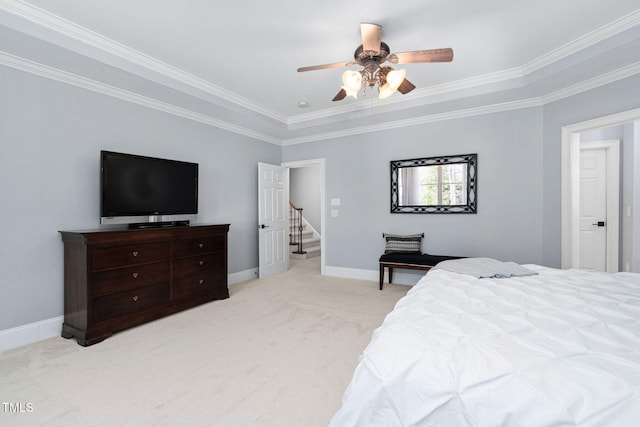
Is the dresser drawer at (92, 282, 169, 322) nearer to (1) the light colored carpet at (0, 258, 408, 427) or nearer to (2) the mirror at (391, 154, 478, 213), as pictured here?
(1) the light colored carpet at (0, 258, 408, 427)

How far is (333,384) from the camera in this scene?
80.3 inches

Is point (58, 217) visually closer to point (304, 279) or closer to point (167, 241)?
point (167, 241)

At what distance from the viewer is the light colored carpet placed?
1.75 meters

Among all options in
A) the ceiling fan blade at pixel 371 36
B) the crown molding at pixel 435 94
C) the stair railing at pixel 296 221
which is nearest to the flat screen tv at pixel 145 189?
the crown molding at pixel 435 94

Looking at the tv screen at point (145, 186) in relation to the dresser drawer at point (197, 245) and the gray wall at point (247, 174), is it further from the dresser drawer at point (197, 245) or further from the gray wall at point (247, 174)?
the dresser drawer at point (197, 245)

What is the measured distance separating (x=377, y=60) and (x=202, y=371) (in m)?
2.89

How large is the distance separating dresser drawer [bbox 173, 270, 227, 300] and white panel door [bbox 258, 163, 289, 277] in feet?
4.09

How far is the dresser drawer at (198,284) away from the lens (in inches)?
134

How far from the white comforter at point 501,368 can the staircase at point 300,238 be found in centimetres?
594

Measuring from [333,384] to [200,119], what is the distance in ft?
12.6

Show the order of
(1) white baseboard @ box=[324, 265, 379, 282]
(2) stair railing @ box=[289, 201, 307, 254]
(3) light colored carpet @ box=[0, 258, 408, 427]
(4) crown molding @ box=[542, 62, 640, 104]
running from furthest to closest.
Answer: (2) stair railing @ box=[289, 201, 307, 254] → (1) white baseboard @ box=[324, 265, 379, 282] → (4) crown molding @ box=[542, 62, 640, 104] → (3) light colored carpet @ box=[0, 258, 408, 427]

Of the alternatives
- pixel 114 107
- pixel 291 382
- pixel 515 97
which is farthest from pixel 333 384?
pixel 515 97

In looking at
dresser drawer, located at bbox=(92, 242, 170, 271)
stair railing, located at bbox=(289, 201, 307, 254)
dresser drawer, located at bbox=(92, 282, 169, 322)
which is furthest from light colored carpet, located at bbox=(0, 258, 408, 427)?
stair railing, located at bbox=(289, 201, 307, 254)

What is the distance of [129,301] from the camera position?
2.93m
